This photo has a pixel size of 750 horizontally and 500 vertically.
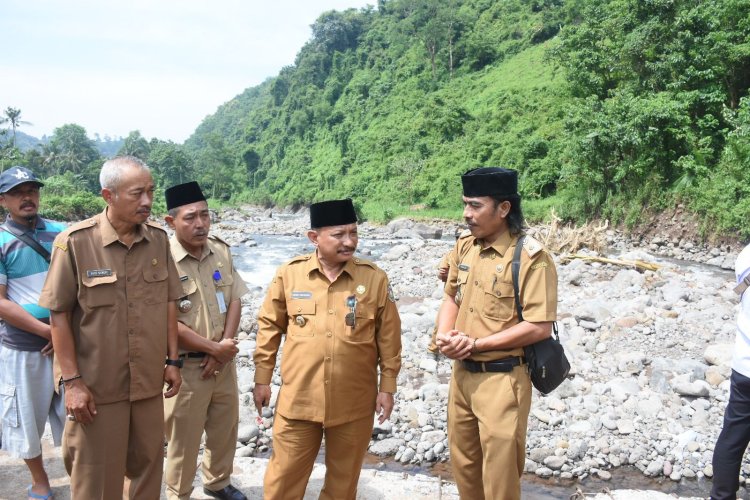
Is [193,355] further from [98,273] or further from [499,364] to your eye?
[499,364]

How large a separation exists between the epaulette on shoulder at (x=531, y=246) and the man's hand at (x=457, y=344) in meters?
0.53

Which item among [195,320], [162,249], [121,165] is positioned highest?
[121,165]

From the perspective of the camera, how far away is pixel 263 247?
75.6 feet

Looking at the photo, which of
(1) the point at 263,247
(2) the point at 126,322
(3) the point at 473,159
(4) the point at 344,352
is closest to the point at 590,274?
(4) the point at 344,352

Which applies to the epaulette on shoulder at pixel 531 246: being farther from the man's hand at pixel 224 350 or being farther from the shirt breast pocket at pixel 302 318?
the man's hand at pixel 224 350

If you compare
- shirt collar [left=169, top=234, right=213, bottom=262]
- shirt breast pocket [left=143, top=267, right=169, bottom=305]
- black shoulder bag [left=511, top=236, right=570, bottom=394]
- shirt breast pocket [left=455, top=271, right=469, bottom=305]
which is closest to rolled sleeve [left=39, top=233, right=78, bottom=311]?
shirt breast pocket [left=143, top=267, right=169, bottom=305]

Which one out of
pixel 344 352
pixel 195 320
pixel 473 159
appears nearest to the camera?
pixel 344 352

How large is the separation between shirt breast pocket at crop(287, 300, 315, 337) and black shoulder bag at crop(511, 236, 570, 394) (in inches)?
41.2

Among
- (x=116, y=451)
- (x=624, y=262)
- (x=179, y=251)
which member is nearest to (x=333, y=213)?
(x=179, y=251)

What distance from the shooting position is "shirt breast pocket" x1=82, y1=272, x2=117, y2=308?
2387 millimetres

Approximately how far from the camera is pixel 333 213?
2623mm

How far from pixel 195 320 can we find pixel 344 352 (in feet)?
3.37

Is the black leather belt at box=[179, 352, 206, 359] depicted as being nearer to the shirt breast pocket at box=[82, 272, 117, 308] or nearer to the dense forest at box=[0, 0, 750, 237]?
the shirt breast pocket at box=[82, 272, 117, 308]

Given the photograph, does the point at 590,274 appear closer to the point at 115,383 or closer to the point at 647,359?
the point at 647,359
